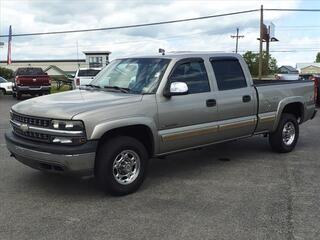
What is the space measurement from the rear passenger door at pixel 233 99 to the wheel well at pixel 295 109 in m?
1.31

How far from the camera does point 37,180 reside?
6.58 metres

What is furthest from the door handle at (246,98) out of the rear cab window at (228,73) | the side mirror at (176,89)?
the side mirror at (176,89)

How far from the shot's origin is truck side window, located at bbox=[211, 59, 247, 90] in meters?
7.15

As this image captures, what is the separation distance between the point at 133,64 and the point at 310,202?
313cm

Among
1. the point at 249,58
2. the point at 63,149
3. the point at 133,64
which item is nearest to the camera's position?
the point at 63,149

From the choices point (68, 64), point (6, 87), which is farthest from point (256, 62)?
point (6, 87)

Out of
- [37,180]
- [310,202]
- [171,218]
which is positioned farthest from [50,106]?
[310,202]

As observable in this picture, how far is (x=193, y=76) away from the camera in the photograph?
22.3 feet

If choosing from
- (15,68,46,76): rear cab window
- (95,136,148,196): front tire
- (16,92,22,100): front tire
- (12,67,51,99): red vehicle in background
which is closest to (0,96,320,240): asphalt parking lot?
(95,136,148,196): front tire

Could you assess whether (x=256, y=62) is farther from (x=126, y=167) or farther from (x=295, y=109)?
(x=126, y=167)

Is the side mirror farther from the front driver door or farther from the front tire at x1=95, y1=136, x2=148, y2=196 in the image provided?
the front tire at x1=95, y1=136, x2=148, y2=196

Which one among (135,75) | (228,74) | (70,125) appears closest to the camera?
(70,125)

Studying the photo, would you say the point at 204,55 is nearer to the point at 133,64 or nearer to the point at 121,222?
the point at 133,64

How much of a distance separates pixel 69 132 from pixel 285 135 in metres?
4.66
